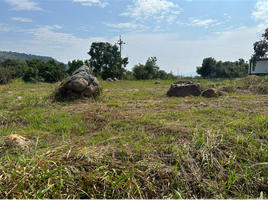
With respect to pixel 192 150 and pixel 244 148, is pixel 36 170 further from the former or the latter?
pixel 244 148

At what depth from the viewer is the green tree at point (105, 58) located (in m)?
24.4

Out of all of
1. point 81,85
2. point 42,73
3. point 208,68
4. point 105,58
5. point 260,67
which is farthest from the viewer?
point 208,68

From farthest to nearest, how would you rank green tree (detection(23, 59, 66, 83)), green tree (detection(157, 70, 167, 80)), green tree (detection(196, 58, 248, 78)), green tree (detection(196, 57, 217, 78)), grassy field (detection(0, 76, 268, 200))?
green tree (detection(196, 57, 217, 78)) → green tree (detection(196, 58, 248, 78)) → green tree (detection(157, 70, 167, 80)) → green tree (detection(23, 59, 66, 83)) → grassy field (detection(0, 76, 268, 200))

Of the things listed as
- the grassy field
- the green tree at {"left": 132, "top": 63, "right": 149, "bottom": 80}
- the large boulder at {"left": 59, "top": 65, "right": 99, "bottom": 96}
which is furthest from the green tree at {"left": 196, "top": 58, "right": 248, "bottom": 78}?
the grassy field

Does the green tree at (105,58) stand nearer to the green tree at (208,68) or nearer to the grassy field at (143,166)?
the green tree at (208,68)

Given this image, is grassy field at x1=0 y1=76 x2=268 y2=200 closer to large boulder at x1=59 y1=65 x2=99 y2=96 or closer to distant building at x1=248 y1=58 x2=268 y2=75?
large boulder at x1=59 y1=65 x2=99 y2=96

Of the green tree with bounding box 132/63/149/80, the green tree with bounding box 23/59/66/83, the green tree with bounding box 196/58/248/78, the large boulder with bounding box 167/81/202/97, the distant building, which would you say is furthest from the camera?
the green tree with bounding box 196/58/248/78

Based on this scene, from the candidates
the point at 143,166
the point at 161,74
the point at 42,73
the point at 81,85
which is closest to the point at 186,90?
the point at 81,85

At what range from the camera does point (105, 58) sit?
24.5m

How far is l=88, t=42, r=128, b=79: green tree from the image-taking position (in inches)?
961

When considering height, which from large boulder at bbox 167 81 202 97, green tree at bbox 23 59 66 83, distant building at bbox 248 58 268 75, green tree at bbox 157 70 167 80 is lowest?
large boulder at bbox 167 81 202 97

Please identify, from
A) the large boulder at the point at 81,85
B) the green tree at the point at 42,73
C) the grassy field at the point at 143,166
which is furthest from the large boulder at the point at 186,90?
the green tree at the point at 42,73

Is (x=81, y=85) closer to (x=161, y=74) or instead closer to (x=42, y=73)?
(x=42, y=73)

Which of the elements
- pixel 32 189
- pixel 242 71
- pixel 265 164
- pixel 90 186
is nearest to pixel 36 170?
pixel 32 189
